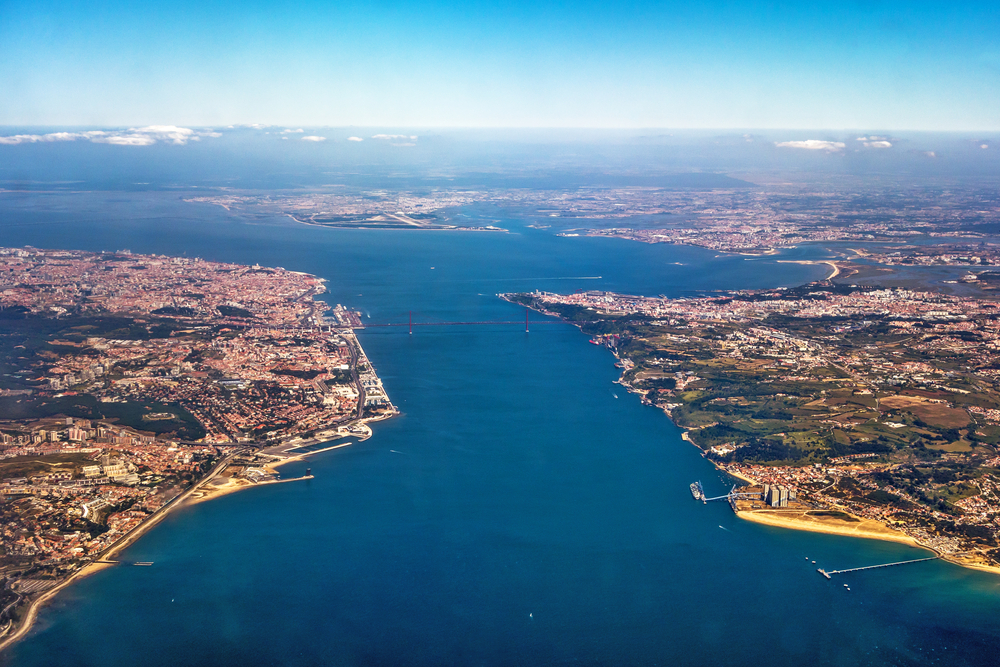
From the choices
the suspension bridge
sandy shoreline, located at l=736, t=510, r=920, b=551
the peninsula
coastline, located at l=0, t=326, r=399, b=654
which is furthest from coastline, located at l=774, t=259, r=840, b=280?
coastline, located at l=0, t=326, r=399, b=654

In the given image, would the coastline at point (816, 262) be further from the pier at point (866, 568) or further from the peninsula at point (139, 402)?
the pier at point (866, 568)

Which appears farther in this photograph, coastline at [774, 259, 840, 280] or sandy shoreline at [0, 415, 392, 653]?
coastline at [774, 259, 840, 280]

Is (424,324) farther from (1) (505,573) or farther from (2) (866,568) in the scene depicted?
(2) (866,568)

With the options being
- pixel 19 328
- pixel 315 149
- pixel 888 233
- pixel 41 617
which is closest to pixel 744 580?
pixel 41 617

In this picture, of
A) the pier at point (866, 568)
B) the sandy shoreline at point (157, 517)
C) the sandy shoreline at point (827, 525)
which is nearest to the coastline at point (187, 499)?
the sandy shoreline at point (157, 517)

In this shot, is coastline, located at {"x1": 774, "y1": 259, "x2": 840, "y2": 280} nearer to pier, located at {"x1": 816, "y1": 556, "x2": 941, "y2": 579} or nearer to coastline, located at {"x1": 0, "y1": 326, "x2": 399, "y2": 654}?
pier, located at {"x1": 816, "y1": 556, "x2": 941, "y2": 579}

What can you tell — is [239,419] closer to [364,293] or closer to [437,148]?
[364,293]
